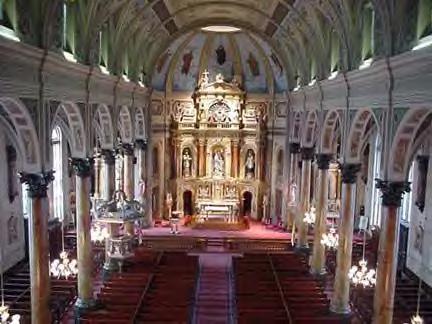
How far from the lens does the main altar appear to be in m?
34.5

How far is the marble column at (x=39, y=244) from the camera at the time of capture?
14156mm

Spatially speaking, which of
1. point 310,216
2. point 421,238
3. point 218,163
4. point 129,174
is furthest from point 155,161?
point 421,238

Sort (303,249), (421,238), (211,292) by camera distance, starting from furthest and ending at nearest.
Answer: (303,249) → (421,238) → (211,292)

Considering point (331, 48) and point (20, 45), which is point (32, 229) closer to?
point (20, 45)

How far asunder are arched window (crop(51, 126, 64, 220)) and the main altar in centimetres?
835

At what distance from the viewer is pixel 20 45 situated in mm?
11945

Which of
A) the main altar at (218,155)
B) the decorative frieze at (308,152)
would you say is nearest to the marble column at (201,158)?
the main altar at (218,155)

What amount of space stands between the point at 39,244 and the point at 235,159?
72.1ft

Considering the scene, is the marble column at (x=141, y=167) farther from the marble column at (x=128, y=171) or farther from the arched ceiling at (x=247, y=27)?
the arched ceiling at (x=247, y=27)

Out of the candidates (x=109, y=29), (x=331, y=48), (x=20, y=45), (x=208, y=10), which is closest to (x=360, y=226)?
(x=331, y=48)

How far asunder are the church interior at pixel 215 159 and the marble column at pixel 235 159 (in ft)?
0.26

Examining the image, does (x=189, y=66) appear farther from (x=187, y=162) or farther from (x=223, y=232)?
(x=223, y=232)

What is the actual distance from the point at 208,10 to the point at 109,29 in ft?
27.6

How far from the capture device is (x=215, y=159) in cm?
3544
